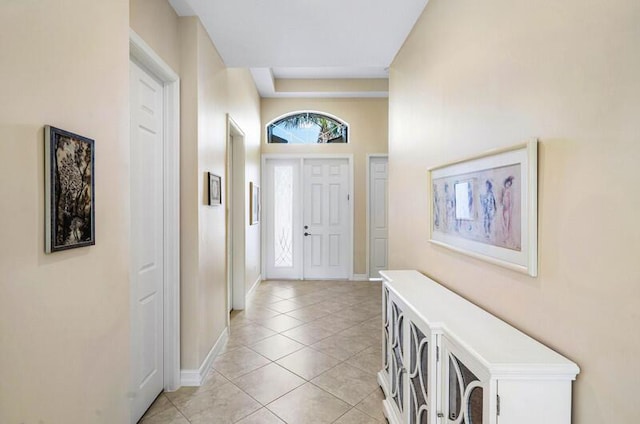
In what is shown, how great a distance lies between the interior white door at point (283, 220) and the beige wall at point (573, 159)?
4.00m

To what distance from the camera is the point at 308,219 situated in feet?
17.8

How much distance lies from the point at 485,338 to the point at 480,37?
130 centimetres

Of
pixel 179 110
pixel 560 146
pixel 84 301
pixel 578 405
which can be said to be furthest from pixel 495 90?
pixel 179 110

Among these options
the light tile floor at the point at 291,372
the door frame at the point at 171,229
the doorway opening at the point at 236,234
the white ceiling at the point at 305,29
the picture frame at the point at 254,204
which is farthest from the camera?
the picture frame at the point at 254,204

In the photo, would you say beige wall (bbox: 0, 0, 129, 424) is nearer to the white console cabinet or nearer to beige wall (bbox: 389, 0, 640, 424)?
the white console cabinet

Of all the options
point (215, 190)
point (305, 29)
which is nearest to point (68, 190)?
point (215, 190)

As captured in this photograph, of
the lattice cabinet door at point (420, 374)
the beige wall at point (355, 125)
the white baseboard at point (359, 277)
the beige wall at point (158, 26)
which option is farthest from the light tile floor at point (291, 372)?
the beige wall at point (158, 26)

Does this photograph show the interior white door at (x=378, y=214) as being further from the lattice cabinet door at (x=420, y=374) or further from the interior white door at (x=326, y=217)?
the lattice cabinet door at (x=420, y=374)

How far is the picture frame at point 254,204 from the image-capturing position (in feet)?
14.4

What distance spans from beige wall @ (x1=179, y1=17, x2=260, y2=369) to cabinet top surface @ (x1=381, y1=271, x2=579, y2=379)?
1.52 metres

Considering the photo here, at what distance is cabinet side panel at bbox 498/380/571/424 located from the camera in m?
0.91

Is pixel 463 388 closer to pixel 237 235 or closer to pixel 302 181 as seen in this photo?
pixel 237 235

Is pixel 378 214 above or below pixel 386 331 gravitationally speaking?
above

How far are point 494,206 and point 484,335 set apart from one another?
52 centimetres
